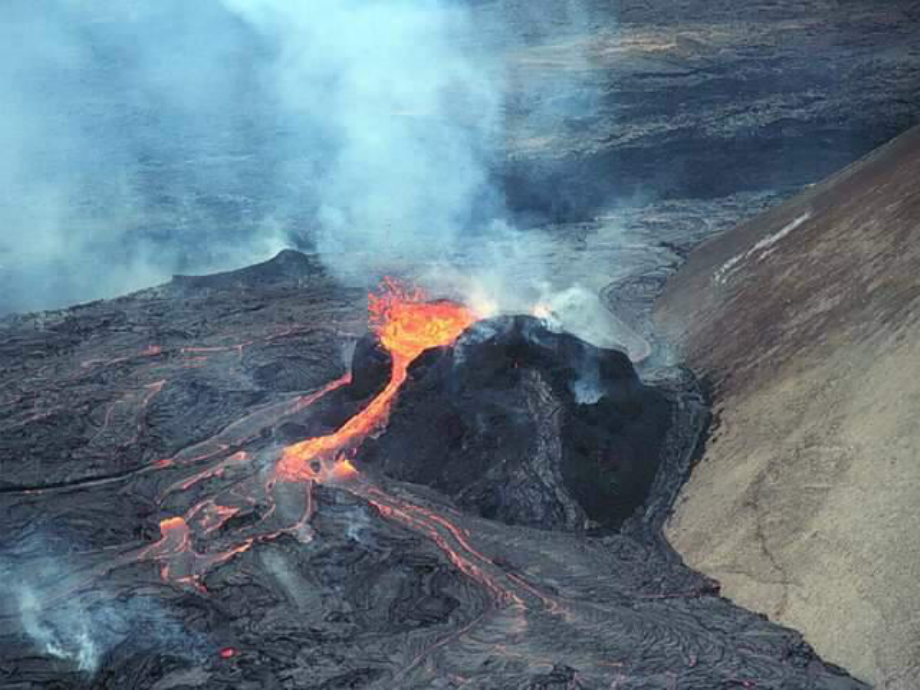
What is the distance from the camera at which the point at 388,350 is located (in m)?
26.2

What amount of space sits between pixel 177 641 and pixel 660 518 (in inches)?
392

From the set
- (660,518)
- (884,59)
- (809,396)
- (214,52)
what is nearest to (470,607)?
(660,518)

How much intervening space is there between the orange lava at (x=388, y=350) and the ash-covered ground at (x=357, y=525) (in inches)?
15.2

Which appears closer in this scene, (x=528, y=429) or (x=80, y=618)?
(x=80, y=618)

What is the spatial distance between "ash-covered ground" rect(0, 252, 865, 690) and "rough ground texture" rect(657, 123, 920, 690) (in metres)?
0.78

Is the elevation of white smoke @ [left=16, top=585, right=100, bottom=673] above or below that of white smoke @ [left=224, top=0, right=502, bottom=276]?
below

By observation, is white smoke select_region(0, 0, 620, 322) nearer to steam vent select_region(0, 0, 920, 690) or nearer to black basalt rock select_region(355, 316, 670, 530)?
steam vent select_region(0, 0, 920, 690)

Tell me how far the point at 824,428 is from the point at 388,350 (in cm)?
1102

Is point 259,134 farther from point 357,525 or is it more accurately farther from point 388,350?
point 357,525

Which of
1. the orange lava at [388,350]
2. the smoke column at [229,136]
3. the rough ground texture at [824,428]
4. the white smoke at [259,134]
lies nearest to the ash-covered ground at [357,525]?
the orange lava at [388,350]

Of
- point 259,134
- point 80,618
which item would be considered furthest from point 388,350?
point 259,134

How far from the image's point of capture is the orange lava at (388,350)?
23000mm

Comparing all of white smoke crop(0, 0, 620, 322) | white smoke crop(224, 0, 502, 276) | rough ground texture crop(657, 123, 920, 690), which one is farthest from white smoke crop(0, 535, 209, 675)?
white smoke crop(224, 0, 502, 276)

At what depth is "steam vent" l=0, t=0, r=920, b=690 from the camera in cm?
1698
